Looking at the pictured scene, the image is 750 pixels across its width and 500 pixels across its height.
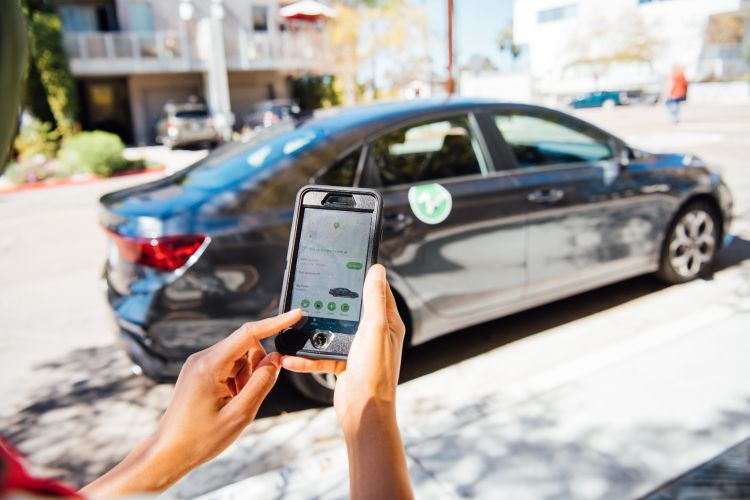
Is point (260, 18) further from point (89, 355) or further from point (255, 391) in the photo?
point (255, 391)

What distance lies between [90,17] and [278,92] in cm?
901

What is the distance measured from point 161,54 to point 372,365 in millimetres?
27868

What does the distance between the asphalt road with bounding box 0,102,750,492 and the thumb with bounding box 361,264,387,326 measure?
190cm

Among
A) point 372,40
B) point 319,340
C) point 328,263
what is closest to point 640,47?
point 372,40

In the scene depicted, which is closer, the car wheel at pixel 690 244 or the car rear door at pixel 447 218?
the car rear door at pixel 447 218

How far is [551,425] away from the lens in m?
2.99

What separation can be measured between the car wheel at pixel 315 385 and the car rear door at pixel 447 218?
702 millimetres

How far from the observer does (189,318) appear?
10.0ft

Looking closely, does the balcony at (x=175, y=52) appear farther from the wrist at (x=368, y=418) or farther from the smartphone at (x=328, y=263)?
the wrist at (x=368, y=418)

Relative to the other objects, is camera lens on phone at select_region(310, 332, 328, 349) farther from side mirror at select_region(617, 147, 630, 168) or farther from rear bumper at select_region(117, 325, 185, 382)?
side mirror at select_region(617, 147, 630, 168)

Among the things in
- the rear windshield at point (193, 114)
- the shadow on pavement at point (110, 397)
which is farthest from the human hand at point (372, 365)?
the rear windshield at point (193, 114)

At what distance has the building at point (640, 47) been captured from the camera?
3750cm

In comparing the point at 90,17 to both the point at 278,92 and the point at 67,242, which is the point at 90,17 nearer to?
the point at 278,92

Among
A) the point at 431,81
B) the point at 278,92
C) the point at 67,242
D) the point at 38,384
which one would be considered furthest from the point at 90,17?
the point at 38,384
